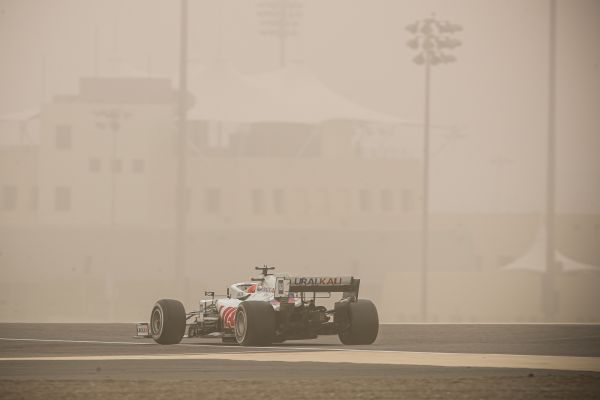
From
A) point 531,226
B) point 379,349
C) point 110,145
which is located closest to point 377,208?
point 531,226

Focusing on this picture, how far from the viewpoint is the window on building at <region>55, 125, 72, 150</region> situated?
139m

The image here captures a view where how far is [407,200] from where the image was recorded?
145875mm

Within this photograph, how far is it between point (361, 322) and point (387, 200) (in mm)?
117897

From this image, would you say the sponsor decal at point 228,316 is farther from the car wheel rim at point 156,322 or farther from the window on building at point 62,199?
the window on building at point 62,199

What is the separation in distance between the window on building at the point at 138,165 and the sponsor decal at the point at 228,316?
374 ft

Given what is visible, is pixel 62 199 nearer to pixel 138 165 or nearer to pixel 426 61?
pixel 138 165

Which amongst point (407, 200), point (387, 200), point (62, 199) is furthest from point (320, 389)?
point (387, 200)

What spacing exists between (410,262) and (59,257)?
35739 millimetres

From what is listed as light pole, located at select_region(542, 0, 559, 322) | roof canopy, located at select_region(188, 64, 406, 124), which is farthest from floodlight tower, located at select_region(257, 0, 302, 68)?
light pole, located at select_region(542, 0, 559, 322)

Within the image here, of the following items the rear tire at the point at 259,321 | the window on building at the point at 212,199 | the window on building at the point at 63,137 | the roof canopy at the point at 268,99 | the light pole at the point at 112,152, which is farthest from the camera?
the roof canopy at the point at 268,99

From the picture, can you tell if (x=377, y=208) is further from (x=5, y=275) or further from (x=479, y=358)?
(x=479, y=358)

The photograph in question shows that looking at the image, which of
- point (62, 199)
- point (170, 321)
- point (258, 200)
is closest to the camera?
point (170, 321)

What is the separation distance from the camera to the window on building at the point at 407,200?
14538cm

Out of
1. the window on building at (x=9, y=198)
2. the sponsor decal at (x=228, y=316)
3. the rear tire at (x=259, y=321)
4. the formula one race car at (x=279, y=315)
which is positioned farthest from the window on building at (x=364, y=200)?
the rear tire at (x=259, y=321)
